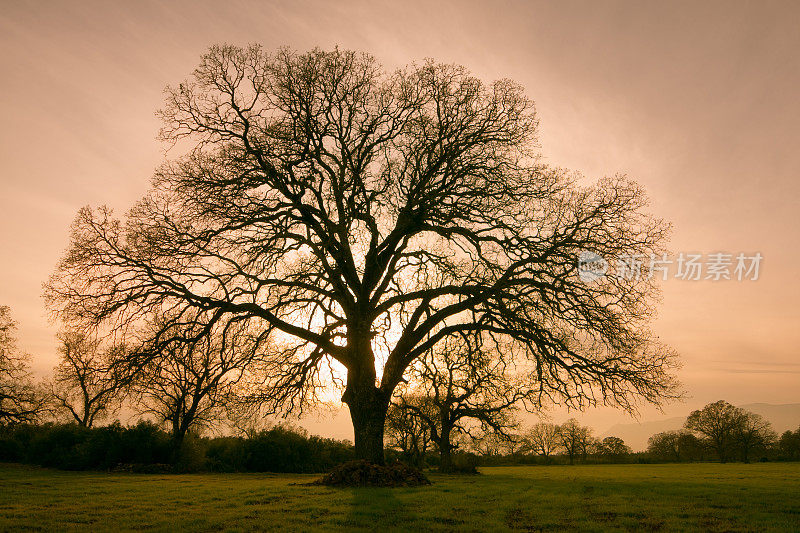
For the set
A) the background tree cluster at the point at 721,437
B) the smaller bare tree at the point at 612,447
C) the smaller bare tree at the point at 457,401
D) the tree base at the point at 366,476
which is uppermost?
the smaller bare tree at the point at 457,401

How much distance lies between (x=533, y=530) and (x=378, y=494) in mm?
5732

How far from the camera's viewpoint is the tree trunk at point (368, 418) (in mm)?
16391

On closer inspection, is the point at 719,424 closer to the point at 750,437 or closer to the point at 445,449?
the point at 750,437

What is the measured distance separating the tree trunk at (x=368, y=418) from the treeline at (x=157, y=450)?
1768cm

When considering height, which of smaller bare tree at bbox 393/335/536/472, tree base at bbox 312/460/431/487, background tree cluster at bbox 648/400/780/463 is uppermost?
smaller bare tree at bbox 393/335/536/472

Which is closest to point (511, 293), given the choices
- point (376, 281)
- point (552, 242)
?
point (552, 242)

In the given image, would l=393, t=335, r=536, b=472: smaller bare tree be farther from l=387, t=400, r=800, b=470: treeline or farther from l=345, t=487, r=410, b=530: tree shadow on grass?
l=387, t=400, r=800, b=470: treeline

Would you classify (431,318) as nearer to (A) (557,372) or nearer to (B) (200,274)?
(A) (557,372)

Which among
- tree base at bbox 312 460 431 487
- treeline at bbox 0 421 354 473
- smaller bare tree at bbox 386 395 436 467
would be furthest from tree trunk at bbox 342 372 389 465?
smaller bare tree at bbox 386 395 436 467

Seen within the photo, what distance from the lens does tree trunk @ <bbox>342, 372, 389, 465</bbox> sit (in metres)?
16.4

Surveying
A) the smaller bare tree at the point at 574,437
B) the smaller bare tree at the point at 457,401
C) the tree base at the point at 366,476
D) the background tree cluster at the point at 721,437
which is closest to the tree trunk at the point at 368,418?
the tree base at the point at 366,476

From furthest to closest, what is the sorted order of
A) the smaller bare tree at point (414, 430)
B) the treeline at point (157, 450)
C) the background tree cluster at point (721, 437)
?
the background tree cluster at point (721, 437)
the smaller bare tree at point (414, 430)
the treeline at point (157, 450)

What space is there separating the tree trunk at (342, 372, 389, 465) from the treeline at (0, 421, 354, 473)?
17675 millimetres

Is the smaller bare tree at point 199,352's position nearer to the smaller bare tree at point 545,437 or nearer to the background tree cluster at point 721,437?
the background tree cluster at point 721,437
